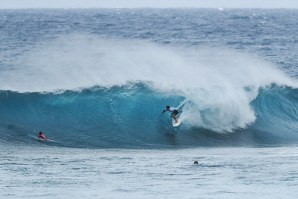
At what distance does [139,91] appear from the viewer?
25.9 m

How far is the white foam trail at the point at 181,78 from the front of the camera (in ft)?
77.3

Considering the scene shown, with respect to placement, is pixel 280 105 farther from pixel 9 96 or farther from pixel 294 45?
pixel 294 45

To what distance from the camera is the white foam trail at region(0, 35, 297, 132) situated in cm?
2355

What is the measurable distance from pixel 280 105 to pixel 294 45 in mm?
26499

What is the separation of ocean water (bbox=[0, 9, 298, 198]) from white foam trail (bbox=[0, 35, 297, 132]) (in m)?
0.05

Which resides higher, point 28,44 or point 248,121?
point 28,44

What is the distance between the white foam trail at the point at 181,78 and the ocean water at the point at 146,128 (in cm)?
5

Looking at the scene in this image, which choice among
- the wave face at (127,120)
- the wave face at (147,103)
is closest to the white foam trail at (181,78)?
the wave face at (147,103)

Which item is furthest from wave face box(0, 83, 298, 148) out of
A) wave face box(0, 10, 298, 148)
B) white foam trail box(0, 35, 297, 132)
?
white foam trail box(0, 35, 297, 132)

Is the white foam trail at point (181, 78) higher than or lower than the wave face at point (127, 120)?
higher

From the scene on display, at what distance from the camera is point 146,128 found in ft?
74.8

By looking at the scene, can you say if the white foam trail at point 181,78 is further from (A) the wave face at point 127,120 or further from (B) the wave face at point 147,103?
(A) the wave face at point 127,120

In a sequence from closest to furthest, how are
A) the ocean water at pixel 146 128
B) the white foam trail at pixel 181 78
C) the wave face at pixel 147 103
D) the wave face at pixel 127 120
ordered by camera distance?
the ocean water at pixel 146 128
the wave face at pixel 127 120
the wave face at pixel 147 103
the white foam trail at pixel 181 78

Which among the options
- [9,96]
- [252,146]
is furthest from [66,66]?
[252,146]
